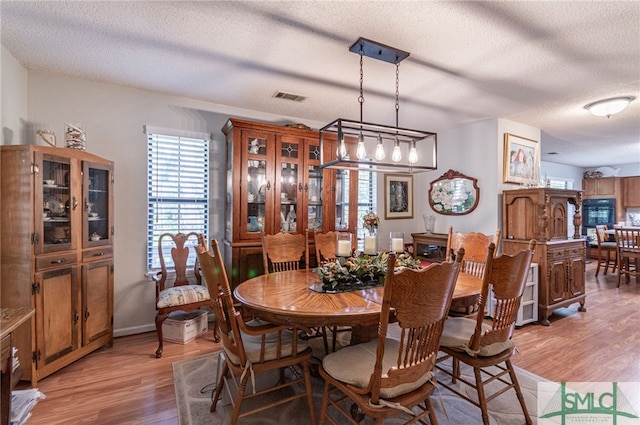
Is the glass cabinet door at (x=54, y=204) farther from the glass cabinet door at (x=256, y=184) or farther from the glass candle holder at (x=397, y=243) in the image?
the glass candle holder at (x=397, y=243)

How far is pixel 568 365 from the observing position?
2643 mm

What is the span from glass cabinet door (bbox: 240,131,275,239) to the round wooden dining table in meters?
1.18

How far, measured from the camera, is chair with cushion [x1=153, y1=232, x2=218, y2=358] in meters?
2.82

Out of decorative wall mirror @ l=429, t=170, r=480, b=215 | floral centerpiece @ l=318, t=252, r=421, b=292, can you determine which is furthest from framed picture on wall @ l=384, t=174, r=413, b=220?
floral centerpiece @ l=318, t=252, r=421, b=292

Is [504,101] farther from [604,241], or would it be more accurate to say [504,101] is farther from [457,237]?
[604,241]

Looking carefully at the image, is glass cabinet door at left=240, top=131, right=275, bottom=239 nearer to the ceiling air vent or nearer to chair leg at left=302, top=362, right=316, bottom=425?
the ceiling air vent

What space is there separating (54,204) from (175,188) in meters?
1.10

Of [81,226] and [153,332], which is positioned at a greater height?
[81,226]

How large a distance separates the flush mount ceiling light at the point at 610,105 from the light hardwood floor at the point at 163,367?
241 cm

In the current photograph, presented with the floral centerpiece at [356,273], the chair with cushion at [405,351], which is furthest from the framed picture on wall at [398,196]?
the chair with cushion at [405,351]

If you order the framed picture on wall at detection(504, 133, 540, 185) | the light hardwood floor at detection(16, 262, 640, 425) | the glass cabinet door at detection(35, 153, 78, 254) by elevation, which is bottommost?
the light hardwood floor at detection(16, 262, 640, 425)

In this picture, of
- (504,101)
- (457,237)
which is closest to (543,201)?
(504,101)

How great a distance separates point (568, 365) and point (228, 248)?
3.38 m

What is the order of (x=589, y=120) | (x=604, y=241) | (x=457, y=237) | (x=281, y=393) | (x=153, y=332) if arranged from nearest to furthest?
1. (x=281, y=393)
2. (x=457, y=237)
3. (x=153, y=332)
4. (x=589, y=120)
5. (x=604, y=241)
